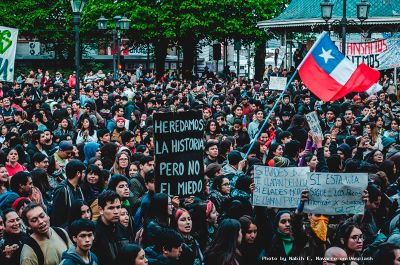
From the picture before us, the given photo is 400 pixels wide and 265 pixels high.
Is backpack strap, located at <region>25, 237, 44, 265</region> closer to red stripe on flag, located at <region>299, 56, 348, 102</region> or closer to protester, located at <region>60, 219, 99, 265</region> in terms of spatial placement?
protester, located at <region>60, 219, 99, 265</region>

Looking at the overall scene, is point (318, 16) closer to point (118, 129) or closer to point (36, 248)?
point (118, 129)

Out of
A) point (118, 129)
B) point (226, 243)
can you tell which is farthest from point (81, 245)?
point (118, 129)

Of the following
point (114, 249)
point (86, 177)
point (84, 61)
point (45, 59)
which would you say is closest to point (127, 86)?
point (86, 177)

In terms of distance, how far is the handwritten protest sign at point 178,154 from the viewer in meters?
8.57

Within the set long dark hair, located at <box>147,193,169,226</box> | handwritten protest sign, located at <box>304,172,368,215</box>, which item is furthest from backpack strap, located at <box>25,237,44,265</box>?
handwritten protest sign, located at <box>304,172,368,215</box>

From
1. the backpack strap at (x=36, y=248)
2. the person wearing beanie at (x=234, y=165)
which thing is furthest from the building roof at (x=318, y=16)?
the backpack strap at (x=36, y=248)

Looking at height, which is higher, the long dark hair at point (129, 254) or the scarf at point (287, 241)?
the long dark hair at point (129, 254)

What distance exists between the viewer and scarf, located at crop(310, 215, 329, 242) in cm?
841

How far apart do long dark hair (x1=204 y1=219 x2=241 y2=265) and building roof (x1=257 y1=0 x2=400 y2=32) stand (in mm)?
23991

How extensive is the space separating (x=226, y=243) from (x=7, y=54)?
10375 mm

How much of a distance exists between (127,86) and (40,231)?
1973 centimetres

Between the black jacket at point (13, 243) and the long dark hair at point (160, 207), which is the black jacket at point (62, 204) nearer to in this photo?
the black jacket at point (13, 243)

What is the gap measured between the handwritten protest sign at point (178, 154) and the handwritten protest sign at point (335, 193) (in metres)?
1.11

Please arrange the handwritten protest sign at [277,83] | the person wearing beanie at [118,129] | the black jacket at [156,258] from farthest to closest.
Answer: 1. the handwritten protest sign at [277,83]
2. the person wearing beanie at [118,129]
3. the black jacket at [156,258]
